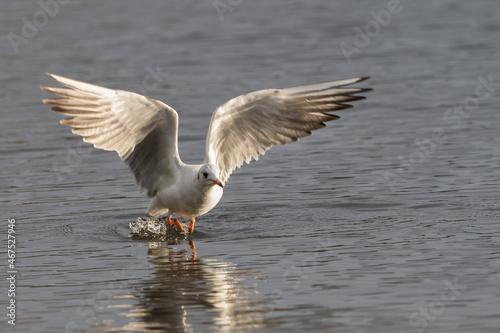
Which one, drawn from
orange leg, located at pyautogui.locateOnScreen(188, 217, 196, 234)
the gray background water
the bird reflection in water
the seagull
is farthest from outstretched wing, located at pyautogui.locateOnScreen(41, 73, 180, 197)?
the bird reflection in water

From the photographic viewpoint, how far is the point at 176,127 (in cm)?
960

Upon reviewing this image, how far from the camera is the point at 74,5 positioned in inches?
1200

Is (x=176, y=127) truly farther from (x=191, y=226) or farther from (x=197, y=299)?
(x=197, y=299)

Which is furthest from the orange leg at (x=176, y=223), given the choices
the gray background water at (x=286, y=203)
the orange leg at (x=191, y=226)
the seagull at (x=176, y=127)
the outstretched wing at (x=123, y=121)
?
the outstretched wing at (x=123, y=121)

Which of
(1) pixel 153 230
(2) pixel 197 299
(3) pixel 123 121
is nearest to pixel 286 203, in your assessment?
(1) pixel 153 230

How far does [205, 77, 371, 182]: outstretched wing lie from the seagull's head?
0.35m

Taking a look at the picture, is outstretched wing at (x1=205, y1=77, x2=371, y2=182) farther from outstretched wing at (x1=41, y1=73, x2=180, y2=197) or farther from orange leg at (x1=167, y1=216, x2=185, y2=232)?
orange leg at (x1=167, y1=216, x2=185, y2=232)

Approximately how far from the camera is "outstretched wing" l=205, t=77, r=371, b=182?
971 cm

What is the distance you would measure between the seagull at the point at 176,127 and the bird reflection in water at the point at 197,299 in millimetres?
883

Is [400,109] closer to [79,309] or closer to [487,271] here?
[487,271]

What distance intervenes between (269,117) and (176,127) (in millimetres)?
1043

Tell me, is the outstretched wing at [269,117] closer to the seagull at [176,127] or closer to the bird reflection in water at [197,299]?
the seagull at [176,127]

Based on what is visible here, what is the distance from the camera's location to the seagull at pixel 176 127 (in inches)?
Answer: 373

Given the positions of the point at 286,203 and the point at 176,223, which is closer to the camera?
the point at 176,223
